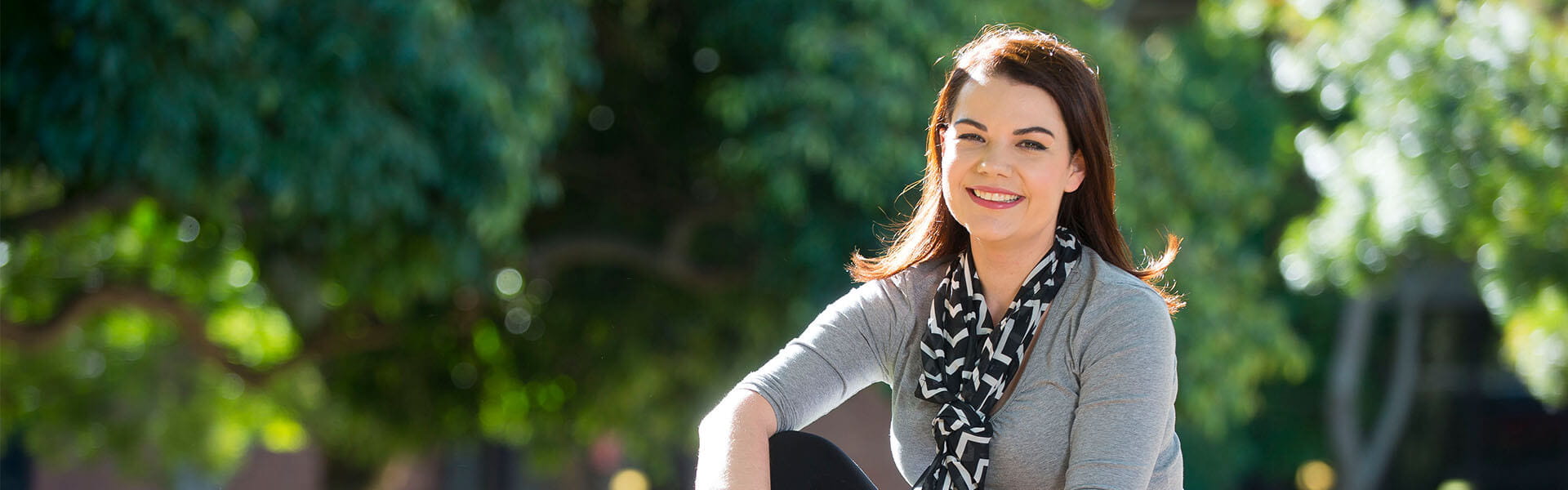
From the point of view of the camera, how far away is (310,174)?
15.2 feet

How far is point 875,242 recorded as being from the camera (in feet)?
18.9

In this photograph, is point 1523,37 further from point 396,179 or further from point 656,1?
point 396,179

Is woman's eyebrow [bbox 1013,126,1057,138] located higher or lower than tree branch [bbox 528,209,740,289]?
lower

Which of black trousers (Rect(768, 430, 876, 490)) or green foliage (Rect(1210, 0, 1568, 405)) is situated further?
green foliage (Rect(1210, 0, 1568, 405))

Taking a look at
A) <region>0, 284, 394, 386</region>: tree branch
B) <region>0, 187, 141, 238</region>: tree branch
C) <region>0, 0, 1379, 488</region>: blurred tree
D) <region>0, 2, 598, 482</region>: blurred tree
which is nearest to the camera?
<region>0, 2, 598, 482</region>: blurred tree

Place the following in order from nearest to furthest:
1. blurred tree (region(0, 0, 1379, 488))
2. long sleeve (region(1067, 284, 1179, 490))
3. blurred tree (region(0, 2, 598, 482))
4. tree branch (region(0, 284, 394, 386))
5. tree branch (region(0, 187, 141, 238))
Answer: long sleeve (region(1067, 284, 1179, 490)) → blurred tree (region(0, 2, 598, 482)) → blurred tree (region(0, 0, 1379, 488)) → tree branch (region(0, 187, 141, 238)) → tree branch (region(0, 284, 394, 386))

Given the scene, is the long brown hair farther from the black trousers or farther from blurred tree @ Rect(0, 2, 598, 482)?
blurred tree @ Rect(0, 2, 598, 482)

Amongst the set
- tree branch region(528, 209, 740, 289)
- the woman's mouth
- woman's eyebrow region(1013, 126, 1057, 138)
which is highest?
tree branch region(528, 209, 740, 289)

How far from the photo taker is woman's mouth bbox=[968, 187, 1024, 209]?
190 cm

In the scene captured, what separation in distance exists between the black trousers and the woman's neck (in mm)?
268

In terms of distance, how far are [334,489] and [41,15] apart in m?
4.45

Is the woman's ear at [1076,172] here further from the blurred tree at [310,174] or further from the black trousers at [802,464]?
the blurred tree at [310,174]

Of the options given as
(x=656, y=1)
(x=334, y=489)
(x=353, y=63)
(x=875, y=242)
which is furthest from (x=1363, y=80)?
(x=334, y=489)

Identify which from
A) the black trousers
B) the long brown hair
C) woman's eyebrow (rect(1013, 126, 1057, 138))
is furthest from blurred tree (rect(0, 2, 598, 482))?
woman's eyebrow (rect(1013, 126, 1057, 138))
